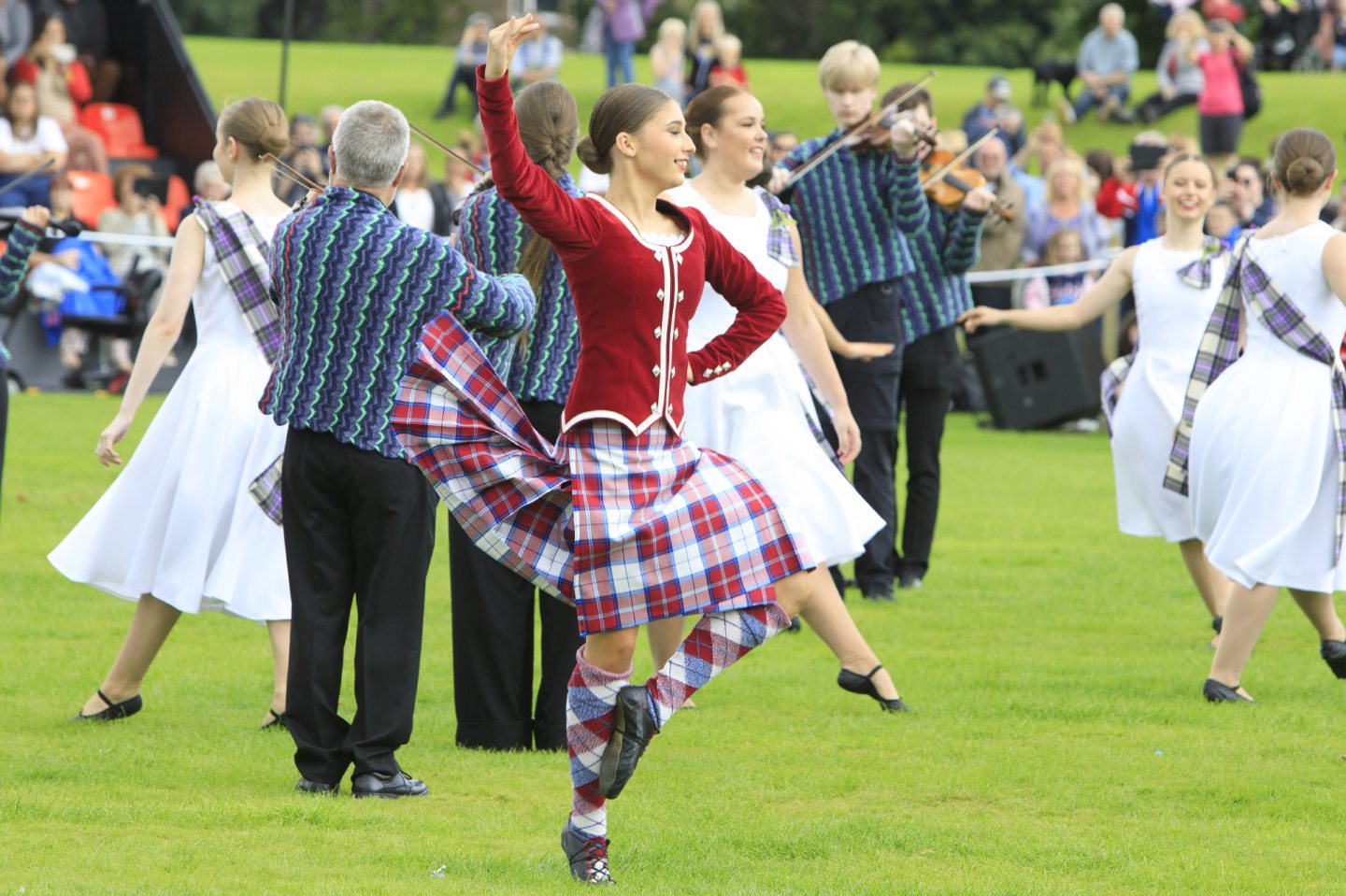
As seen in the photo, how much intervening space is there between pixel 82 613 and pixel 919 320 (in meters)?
4.08

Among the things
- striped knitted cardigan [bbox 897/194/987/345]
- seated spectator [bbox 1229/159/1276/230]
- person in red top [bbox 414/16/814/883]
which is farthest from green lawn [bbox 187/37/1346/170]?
person in red top [bbox 414/16/814/883]

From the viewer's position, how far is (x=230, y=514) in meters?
6.29

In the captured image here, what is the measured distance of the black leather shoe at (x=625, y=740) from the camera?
14.6 feet

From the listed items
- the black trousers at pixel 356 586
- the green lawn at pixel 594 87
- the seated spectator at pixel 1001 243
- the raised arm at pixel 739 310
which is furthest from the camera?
the green lawn at pixel 594 87

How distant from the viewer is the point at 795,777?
583 cm

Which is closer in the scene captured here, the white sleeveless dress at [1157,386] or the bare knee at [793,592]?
the bare knee at [793,592]

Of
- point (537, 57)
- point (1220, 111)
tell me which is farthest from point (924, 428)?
point (537, 57)

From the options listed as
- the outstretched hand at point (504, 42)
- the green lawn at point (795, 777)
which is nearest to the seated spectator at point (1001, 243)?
the green lawn at point (795, 777)

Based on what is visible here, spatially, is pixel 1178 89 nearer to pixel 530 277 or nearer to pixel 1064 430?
pixel 1064 430

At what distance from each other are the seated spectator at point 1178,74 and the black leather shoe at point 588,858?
73.6 feet

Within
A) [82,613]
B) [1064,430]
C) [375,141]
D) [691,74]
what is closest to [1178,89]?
[691,74]

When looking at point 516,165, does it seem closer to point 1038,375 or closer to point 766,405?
point 766,405

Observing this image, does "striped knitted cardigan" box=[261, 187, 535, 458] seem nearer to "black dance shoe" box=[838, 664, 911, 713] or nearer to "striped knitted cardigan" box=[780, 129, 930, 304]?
"black dance shoe" box=[838, 664, 911, 713]

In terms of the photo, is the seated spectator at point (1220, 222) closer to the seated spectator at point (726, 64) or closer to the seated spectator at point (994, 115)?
the seated spectator at point (994, 115)
